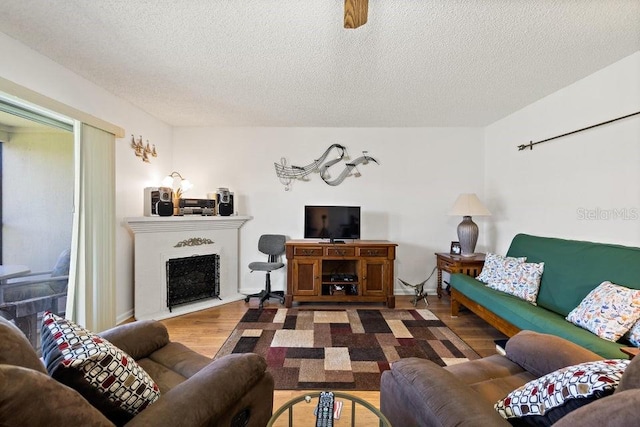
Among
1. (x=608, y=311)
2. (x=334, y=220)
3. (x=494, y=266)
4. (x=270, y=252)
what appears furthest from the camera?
(x=270, y=252)

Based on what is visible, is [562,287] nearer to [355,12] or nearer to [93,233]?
[355,12]

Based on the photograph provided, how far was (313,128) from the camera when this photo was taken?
4.01 metres

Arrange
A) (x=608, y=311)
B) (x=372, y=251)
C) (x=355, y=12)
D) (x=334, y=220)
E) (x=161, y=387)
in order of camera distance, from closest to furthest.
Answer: (x=161, y=387) < (x=355, y=12) < (x=608, y=311) < (x=372, y=251) < (x=334, y=220)

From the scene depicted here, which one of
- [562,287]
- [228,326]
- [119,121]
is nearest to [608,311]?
[562,287]

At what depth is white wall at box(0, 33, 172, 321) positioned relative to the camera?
2023 mm

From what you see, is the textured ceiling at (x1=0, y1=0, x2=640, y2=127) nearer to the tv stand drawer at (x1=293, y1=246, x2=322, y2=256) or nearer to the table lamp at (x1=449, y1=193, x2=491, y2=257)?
the table lamp at (x1=449, y1=193, x2=491, y2=257)

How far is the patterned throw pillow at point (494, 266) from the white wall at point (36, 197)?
401 cm

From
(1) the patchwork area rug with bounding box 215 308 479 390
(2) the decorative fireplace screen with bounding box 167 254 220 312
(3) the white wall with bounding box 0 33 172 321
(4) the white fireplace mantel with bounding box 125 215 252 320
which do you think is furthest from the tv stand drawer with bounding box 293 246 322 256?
(3) the white wall with bounding box 0 33 172 321

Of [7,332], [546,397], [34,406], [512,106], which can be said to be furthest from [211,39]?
[512,106]

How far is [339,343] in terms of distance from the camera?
2553mm

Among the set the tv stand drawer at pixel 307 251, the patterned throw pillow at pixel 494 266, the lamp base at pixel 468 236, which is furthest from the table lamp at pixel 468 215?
the tv stand drawer at pixel 307 251

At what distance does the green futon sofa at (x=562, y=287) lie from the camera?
183cm

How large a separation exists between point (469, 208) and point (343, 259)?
1646 millimetres

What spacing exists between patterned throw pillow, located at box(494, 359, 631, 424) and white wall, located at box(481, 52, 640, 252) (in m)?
1.97
